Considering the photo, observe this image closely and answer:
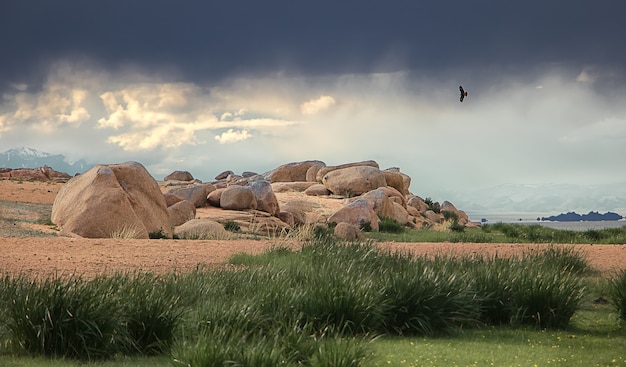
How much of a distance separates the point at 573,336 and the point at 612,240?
18649 millimetres

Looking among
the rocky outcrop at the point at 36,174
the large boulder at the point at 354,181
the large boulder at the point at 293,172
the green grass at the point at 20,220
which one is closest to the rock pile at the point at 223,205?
the large boulder at the point at 354,181

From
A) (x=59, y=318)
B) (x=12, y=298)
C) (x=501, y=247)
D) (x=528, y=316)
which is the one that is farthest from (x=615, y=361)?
(x=501, y=247)

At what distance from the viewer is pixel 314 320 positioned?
30.5 feet

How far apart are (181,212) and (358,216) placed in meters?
7.80

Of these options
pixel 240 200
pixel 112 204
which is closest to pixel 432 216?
pixel 240 200

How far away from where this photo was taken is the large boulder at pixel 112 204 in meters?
23.8

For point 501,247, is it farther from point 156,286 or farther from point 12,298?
point 12,298

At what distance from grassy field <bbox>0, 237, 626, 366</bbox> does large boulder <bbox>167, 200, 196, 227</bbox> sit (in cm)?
1909

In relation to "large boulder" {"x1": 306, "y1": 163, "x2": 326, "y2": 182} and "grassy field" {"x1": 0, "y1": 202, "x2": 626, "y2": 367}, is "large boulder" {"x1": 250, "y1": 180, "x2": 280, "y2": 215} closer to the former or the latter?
"grassy field" {"x1": 0, "y1": 202, "x2": 626, "y2": 367}

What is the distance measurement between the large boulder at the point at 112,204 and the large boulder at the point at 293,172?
31.7m

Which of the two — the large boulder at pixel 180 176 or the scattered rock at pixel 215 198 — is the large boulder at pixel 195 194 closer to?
the scattered rock at pixel 215 198

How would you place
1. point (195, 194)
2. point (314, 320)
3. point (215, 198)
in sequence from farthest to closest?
1. point (215, 198)
2. point (195, 194)
3. point (314, 320)

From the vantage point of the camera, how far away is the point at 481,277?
11312 mm

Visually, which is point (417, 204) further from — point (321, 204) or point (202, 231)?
point (202, 231)
